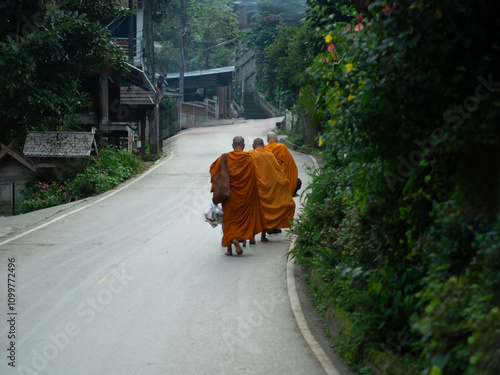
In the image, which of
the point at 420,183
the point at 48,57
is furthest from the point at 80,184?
the point at 420,183

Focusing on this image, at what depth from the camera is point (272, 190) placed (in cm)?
1163

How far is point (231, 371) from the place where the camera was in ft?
18.1

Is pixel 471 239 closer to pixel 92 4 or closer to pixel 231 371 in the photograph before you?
pixel 231 371

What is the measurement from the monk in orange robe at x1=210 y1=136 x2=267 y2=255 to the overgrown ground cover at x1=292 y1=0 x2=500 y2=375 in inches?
161

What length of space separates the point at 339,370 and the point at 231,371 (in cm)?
98

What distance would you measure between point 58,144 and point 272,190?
9.95m

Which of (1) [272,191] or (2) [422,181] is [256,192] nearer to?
(1) [272,191]

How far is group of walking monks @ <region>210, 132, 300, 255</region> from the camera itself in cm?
1047

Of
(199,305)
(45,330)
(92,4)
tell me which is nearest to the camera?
(45,330)

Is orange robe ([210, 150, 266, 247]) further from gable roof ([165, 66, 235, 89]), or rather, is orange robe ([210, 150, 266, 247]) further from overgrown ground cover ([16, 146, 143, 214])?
gable roof ([165, 66, 235, 89])

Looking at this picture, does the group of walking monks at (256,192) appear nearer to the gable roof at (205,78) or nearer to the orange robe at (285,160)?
the orange robe at (285,160)

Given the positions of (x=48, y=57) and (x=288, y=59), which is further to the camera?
(x=288, y=59)

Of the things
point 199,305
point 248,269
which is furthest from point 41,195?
point 199,305

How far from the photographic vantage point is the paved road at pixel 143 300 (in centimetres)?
580
